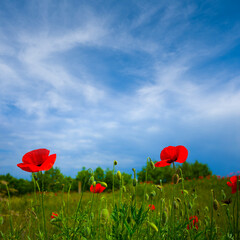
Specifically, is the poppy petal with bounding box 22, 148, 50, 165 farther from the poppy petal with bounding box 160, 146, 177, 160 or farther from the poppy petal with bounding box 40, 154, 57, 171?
the poppy petal with bounding box 160, 146, 177, 160

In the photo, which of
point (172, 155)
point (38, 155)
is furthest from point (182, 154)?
point (38, 155)

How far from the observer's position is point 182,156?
2.14 meters

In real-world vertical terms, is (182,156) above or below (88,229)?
above

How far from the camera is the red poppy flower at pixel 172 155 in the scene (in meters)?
2.13

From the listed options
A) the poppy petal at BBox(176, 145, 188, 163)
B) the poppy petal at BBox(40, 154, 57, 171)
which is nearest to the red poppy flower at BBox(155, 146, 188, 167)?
the poppy petal at BBox(176, 145, 188, 163)

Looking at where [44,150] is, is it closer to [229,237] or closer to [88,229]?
[88,229]

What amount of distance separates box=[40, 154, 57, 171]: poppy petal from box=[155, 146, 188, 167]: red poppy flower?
0.89 m

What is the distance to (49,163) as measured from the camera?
6.27 feet

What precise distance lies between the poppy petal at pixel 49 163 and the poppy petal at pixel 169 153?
94cm

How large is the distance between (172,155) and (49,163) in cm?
105

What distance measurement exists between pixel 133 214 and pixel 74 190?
14.1m

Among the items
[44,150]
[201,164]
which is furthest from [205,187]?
[44,150]

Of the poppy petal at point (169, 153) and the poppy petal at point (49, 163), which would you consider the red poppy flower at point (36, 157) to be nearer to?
the poppy petal at point (49, 163)

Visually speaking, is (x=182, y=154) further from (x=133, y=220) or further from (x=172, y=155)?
(x=133, y=220)
